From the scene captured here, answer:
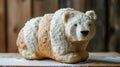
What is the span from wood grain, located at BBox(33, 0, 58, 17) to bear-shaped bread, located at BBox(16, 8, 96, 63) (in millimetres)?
581

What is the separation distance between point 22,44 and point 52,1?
0.62m

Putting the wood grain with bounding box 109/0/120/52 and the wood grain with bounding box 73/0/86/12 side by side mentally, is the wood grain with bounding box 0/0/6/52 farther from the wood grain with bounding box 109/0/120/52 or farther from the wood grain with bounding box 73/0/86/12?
the wood grain with bounding box 109/0/120/52

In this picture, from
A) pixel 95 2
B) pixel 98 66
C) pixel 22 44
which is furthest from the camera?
pixel 95 2

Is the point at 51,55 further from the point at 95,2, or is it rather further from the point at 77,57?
the point at 95,2

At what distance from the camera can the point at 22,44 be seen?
0.97 m

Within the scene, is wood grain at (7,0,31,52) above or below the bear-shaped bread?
above

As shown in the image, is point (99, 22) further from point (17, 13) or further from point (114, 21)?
point (17, 13)

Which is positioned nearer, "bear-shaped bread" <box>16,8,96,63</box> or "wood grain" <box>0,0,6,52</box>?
"bear-shaped bread" <box>16,8,96,63</box>

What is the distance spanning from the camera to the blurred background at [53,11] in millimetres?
1529

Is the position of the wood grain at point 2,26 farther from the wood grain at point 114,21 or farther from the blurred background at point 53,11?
the wood grain at point 114,21

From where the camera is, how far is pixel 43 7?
5.06 feet

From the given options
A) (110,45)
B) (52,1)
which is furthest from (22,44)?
(110,45)

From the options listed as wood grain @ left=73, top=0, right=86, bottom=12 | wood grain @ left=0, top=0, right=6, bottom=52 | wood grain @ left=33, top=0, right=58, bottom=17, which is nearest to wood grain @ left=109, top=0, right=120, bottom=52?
wood grain @ left=73, top=0, right=86, bottom=12

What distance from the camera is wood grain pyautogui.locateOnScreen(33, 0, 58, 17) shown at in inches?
60.5
